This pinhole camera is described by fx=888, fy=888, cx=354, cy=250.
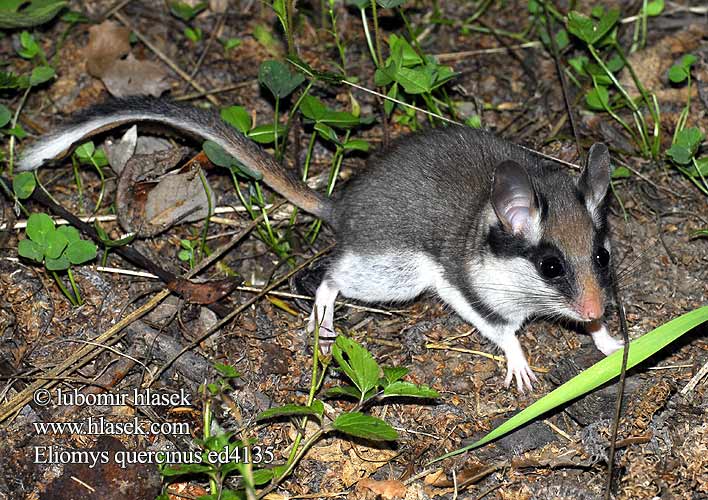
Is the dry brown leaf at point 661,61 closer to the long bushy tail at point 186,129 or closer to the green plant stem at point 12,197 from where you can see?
the long bushy tail at point 186,129

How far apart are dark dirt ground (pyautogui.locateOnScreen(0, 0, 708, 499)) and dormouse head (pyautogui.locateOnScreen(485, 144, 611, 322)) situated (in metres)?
0.50

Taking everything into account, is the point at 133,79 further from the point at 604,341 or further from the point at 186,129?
the point at 604,341

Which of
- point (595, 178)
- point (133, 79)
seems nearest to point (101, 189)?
point (133, 79)

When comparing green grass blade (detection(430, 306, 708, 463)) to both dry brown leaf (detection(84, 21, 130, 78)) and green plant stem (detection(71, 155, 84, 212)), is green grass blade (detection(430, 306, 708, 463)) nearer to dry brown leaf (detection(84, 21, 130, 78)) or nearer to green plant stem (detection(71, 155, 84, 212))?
green plant stem (detection(71, 155, 84, 212))

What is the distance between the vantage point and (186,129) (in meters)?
4.75

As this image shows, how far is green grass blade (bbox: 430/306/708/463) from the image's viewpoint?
3680 millimetres

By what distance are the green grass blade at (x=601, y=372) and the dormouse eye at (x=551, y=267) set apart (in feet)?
1.46

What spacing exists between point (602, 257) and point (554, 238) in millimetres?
235

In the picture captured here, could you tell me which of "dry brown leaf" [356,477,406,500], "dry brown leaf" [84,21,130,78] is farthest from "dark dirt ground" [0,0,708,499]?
"dry brown leaf" [84,21,130,78]

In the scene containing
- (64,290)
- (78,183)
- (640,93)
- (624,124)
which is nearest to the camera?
(64,290)

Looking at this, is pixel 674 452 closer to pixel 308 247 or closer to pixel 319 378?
pixel 319 378

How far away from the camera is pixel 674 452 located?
12.7 feet

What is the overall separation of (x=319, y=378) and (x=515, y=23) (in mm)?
2952

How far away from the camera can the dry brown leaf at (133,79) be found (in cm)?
542
